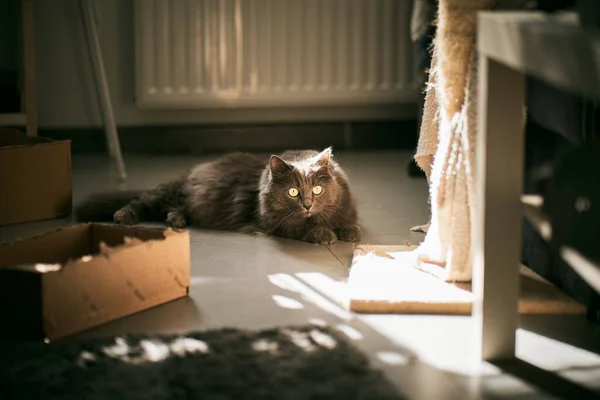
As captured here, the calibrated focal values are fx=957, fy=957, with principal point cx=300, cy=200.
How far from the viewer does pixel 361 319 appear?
221 cm

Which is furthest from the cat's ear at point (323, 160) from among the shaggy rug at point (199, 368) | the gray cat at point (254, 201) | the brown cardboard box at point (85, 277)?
the shaggy rug at point (199, 368)

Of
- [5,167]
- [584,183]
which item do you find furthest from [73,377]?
[5,167]

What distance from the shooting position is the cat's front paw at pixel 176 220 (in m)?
3.24

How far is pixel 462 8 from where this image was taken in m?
2.22

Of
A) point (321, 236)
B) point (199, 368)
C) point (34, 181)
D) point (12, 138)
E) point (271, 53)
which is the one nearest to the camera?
point (199, 368)

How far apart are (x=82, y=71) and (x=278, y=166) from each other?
1882 mm

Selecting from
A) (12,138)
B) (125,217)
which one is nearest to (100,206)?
(125,217)

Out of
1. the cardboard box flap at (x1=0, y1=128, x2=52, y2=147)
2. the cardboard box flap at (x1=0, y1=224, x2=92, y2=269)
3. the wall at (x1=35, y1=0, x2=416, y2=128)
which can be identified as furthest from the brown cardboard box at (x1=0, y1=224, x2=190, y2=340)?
the wall at (x1=35, y1=0, x2=416, y2=128)

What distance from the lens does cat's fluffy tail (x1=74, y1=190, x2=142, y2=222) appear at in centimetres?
323

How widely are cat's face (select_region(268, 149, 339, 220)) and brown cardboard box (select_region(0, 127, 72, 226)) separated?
75 cm

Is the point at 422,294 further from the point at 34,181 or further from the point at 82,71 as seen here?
the point at 82,71

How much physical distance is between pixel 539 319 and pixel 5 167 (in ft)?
5.91

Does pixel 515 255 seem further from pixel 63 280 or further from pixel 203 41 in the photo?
pixel 203 41

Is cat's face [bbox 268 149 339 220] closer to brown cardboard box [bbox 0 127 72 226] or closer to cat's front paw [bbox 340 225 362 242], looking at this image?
cat's front paw [bbox 340 225 362 242]
